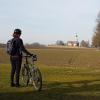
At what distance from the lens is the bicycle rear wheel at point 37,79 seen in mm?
13609

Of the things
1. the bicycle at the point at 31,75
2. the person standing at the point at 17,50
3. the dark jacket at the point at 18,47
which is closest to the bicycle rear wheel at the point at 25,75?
the bicycle at the point at 31,75

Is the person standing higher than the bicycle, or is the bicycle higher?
the person standing

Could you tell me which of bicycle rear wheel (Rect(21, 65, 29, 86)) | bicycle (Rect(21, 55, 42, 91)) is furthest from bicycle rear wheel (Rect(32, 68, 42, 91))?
bicycle rear wheel (Rect(21, 65, 29, 86))

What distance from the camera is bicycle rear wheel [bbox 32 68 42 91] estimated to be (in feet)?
44.7

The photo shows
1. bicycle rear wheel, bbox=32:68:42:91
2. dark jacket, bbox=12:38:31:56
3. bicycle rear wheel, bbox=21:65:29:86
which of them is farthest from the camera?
bicycle rear wheel, bbox=21:65:29:86

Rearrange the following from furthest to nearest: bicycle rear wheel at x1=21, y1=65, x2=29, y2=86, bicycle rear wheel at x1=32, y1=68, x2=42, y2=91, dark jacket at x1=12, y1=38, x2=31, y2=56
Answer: bicycle rear wheel at x1=21, y1=65, x2=29, y2=86, dark jacket at x1=12, y1=38, x2=31, y2=56, bicycle rear wheel at x1=32, y1=68, x2=42, y2=91

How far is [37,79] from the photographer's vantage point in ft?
45.2

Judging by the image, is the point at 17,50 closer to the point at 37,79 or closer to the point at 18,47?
the point at 18,47

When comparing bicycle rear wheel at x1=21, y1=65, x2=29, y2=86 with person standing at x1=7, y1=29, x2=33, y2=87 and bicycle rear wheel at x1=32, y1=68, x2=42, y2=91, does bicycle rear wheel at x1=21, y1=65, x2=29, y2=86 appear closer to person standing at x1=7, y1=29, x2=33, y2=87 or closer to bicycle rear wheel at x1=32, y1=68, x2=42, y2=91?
person standing at x1=7, y1=29, x2=33, y2=87

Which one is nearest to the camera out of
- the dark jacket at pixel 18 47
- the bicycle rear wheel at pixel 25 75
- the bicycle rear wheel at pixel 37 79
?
the bicycle rear wheel at pixel 37 79

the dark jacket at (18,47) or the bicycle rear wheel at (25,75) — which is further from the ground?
the dark jacket at (18,47)

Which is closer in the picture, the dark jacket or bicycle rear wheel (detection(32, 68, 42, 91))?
bicycle rear wheel (detection(32, 68, 42, 91))

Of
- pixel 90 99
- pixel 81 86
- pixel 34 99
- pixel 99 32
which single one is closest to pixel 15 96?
pixel 34 99

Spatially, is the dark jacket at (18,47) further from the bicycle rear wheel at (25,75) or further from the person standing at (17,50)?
the bicycle rear wheel at (25,75)
